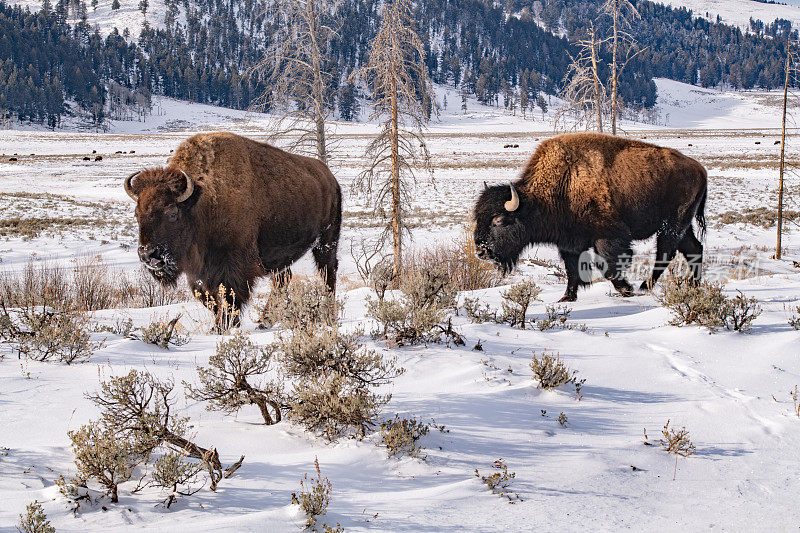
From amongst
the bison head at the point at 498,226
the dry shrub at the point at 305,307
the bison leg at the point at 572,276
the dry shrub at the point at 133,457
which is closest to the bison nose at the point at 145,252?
the dry shrub at the point at 305,307

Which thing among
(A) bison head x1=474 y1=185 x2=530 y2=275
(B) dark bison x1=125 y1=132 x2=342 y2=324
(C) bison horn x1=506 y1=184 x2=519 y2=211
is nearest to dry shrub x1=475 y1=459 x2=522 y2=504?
(B) dark bison x1=125 y1=132 x2=342 y2=324

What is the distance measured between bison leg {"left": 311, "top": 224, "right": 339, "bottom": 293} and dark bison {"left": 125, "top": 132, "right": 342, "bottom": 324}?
0.56m

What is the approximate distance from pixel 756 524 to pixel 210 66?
508ft

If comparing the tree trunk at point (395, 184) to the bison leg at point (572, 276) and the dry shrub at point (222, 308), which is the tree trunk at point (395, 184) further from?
the dry shrub at point (222, 308)

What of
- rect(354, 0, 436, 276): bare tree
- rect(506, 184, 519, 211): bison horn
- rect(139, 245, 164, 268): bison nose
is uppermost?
rect(354, 0, 436, 276): bare tree

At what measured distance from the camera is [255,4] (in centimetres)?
17250

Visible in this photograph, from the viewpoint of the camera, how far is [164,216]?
5.92 meters

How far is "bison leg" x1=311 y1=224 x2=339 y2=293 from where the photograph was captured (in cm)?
876

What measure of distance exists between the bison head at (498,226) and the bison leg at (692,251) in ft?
8.75

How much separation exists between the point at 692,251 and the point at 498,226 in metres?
3.30

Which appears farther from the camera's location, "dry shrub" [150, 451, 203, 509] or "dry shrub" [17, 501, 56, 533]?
"dry shrub" [150, 451, 203, 509]

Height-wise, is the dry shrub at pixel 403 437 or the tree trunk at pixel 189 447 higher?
the tree trunk at pixel 189 447

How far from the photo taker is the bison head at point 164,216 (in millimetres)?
Answer: 5758

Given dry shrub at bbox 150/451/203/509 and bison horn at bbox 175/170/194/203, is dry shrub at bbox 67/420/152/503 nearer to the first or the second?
dry shrub at bbox 150/451/203/509
